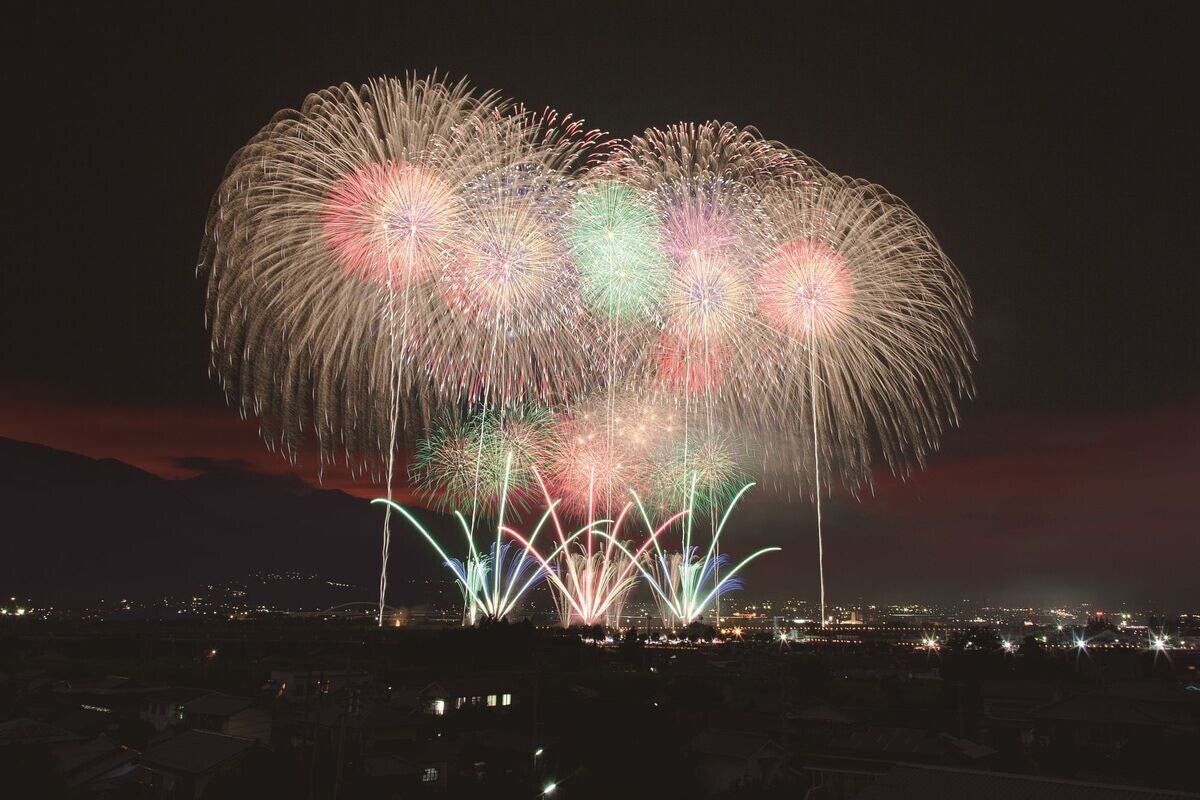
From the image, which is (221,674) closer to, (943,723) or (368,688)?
(368,688)

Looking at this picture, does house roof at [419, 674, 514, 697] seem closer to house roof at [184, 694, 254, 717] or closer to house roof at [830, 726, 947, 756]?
house roof at [184, 694, 254, 717]

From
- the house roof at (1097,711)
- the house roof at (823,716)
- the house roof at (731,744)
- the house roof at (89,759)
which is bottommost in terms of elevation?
the house roof at (89,759)

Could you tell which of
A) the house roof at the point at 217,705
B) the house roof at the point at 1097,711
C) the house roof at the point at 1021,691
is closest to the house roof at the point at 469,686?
the house roof at the point at 217,705

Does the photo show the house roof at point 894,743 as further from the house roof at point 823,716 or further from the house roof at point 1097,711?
the house roof at point 1097,711

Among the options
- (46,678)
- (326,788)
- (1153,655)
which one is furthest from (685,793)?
(1153,655)

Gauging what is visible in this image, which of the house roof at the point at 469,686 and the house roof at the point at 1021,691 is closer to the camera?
the house roof at the point at 469,686

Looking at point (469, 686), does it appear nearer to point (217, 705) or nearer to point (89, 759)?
point (217, 705)

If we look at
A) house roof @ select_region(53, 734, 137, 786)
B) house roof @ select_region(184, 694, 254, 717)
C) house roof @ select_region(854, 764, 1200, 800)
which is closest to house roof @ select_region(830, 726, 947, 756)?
house roof @ select_region(854, 764, 1200, 800)
